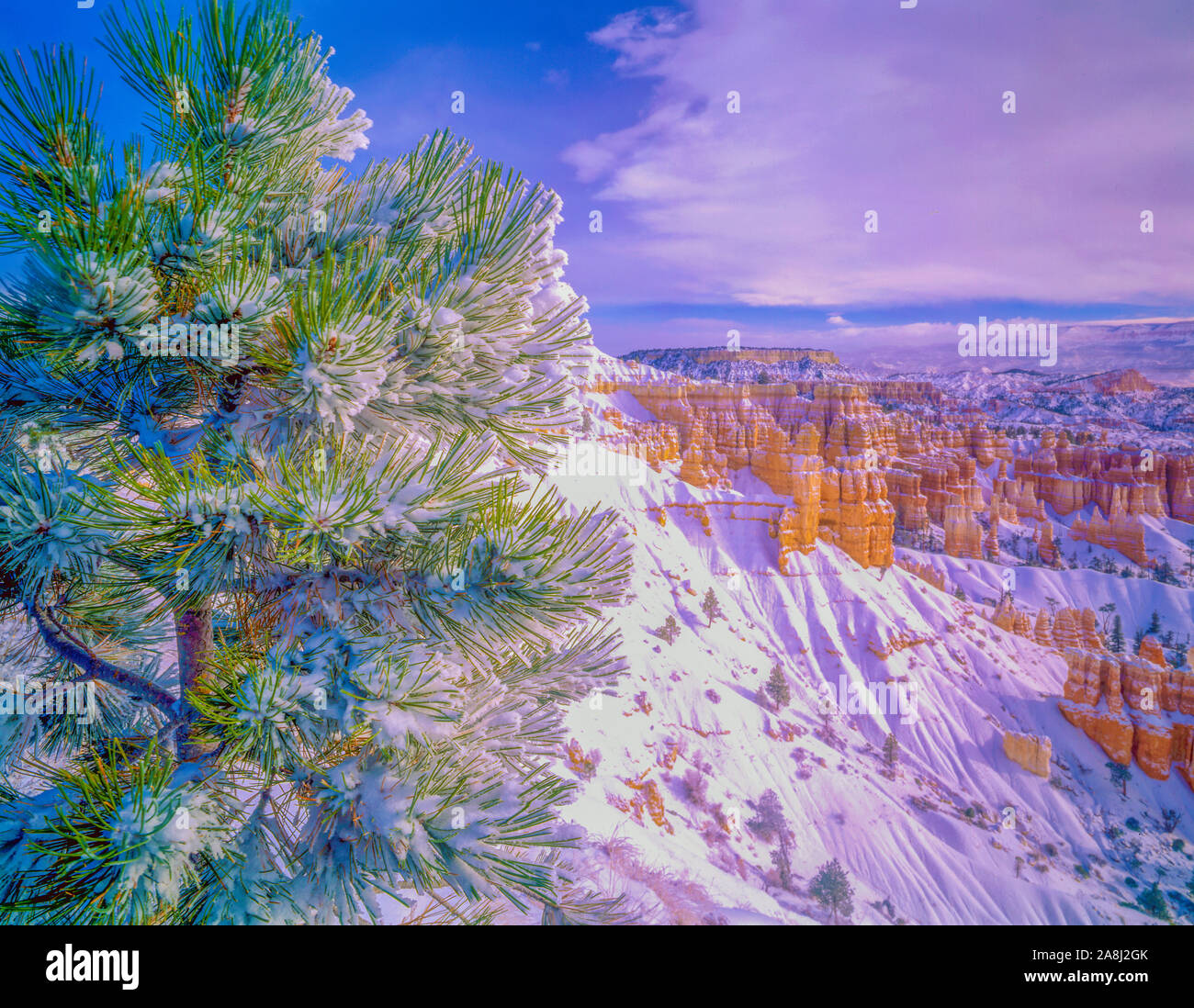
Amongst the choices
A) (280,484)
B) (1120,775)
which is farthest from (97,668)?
(1120,775)

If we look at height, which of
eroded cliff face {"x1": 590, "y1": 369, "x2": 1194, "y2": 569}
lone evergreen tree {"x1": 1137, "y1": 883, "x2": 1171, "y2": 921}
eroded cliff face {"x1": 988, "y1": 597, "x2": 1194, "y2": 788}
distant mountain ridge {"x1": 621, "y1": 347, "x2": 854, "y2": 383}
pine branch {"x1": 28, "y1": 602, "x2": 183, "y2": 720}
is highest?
distant mountain ridge {"x1": 621, "y1": 347, "x2": 854, "y2": 383}

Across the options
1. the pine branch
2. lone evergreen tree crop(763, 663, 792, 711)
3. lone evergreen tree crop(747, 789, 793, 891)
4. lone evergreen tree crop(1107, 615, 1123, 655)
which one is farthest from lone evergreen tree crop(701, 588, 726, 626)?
the pine branch

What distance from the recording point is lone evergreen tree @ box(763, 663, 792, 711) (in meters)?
14.3

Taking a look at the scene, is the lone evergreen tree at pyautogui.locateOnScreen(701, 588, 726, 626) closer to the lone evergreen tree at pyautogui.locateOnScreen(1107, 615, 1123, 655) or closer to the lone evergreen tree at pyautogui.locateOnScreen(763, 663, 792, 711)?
the lone evergreen tree at pyautogui.locateOnScreen(763, 663, 792, 711)

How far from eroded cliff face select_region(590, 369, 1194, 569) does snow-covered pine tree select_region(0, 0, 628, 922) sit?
18.8 m

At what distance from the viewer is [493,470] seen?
1034 mm

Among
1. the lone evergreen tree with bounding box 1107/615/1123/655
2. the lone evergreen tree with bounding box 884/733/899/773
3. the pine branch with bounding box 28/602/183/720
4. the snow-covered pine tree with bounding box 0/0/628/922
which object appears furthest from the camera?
the lone evergreen tree with bounding box 1107/615/1123/655

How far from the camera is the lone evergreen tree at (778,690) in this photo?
14312 millimetres

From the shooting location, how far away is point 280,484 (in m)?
0.87

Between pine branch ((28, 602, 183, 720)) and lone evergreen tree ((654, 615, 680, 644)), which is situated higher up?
pine branch ((28, 602, 183, 720))

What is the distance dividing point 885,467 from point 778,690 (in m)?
18.6

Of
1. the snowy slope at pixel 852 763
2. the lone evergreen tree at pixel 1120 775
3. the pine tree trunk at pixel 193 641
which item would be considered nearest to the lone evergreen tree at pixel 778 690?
the snowy slope at pixel 852 763

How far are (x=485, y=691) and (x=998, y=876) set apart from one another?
15429 millimetres

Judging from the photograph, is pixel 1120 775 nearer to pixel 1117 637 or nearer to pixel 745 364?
pixel 1117 637
